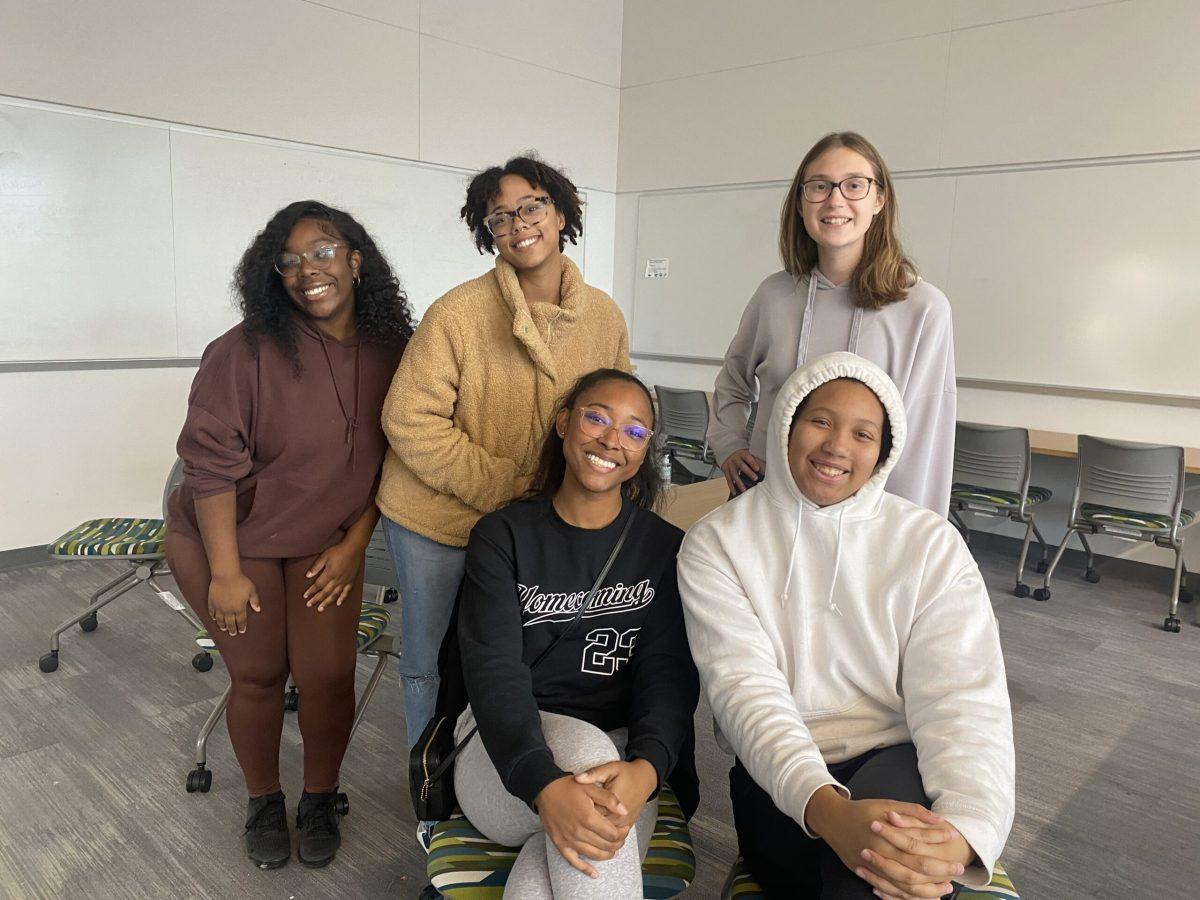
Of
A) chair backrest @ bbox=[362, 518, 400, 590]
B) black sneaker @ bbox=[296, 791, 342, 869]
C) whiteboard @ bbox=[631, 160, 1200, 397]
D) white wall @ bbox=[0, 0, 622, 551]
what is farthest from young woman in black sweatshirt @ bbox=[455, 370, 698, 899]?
whiteboard @ bbox=[631, 160, 1200, 397]

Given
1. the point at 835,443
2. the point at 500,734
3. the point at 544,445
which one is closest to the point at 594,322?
the point at 544,445

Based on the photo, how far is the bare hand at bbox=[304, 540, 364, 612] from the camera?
6.37 ft

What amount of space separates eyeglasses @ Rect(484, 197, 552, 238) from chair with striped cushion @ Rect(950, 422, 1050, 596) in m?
3.43

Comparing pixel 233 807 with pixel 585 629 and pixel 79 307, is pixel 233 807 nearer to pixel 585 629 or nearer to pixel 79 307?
pixel 585 629

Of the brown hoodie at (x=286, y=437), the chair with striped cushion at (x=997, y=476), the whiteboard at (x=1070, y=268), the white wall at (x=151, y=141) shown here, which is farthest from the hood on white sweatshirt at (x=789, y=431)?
the white wall at (x=151, y=141)

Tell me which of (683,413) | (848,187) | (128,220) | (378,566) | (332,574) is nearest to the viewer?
(848,187)

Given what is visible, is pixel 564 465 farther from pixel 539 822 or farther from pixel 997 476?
pixel 997 476

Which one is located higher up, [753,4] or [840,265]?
[753,4]

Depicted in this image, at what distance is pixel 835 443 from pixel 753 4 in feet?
18.1

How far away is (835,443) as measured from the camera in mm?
1425

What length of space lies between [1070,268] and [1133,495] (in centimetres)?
139

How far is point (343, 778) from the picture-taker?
2438 millimetres

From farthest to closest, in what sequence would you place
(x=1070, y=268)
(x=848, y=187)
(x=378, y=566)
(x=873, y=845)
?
1. (x=1070, y=268)
2. (x=378, y=566)
3. (x=848, y=187)
4. (x=873, y=845)

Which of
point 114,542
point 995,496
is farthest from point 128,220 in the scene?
point 995,496
